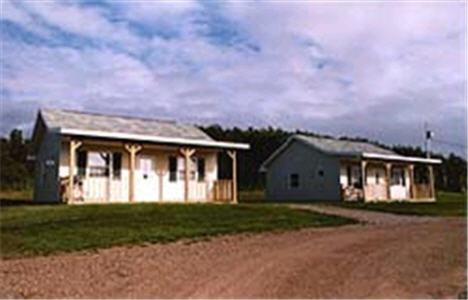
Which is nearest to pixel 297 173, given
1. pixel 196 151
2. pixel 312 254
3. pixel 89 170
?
pixel 196 151

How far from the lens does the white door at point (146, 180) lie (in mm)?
27875

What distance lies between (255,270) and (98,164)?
17257mm

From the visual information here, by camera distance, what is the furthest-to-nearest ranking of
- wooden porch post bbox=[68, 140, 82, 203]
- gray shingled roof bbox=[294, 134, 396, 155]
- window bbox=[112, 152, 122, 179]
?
1. gray shingled roof bbox=[294, 134, 396, 155]
2. window bbox=[112, 152, 122, 179]
3. wooden porch post bbox=[68, 140, 82, 203]

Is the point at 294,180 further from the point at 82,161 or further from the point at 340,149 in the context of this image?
the point at 82,161

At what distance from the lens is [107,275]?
33.4 feet

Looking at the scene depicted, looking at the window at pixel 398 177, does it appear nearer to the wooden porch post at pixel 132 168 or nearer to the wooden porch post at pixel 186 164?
the wooden porch post at pixel 186 164

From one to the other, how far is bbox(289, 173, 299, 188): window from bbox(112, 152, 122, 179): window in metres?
15.0

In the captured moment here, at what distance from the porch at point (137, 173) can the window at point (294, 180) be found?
952cm

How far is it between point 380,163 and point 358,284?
32.4m

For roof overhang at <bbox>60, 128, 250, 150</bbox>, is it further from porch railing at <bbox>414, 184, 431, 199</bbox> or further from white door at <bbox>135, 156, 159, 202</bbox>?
porch railing at <bbox>414, 184, 431, 199</bbox>

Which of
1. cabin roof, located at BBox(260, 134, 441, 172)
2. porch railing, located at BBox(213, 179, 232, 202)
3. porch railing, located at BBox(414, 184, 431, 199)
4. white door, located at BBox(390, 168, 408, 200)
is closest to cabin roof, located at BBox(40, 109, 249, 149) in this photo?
porch railing, located at BBox(213, 179, 232, 202)

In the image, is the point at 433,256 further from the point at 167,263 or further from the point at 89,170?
the point at 89,170

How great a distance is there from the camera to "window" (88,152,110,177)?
1040 inches

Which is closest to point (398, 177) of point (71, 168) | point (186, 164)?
point (186, 164)
